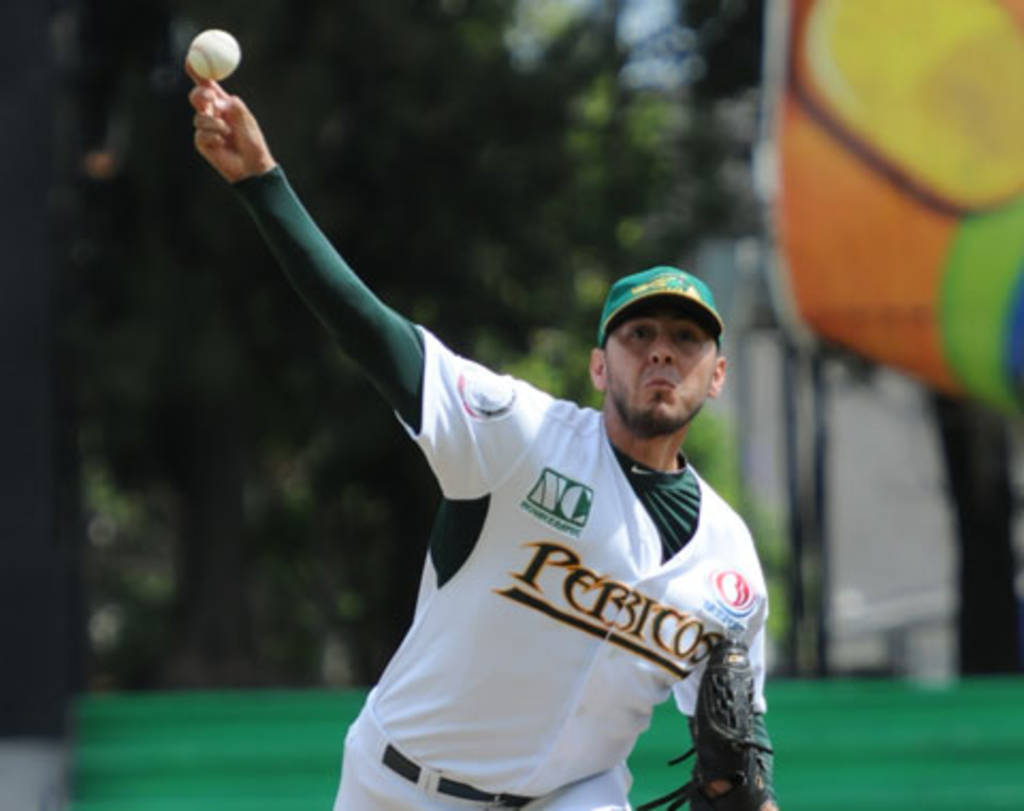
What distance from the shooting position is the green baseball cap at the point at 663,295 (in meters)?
3.83

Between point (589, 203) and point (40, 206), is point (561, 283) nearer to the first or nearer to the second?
point (589, 203)

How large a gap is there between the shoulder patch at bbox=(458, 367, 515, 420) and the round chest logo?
22.7 inches

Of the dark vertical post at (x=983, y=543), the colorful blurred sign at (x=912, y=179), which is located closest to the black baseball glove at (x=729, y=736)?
the colorful blurred sign at (x=912, y=179)

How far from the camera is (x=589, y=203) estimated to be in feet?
52.4

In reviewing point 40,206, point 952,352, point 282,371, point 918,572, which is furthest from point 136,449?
point 918,572

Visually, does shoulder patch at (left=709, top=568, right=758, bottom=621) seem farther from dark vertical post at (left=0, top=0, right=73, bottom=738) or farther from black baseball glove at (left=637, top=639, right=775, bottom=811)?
dark vertical post at (left=0, top=0, right=73, bottom=738)

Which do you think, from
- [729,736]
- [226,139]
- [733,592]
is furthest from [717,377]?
[226,139]

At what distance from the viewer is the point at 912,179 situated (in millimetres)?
10797

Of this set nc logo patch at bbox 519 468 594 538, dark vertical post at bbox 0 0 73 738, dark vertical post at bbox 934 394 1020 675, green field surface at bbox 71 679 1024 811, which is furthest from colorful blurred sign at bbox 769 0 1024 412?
nc logo patch at bbox 519 468 594 538

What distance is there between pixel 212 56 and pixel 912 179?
25.8 ft

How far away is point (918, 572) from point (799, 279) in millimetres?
18762

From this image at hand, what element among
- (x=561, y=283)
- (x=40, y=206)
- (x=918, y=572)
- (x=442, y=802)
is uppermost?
(x=918, y=572)

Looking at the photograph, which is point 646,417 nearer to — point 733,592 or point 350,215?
point 733,592

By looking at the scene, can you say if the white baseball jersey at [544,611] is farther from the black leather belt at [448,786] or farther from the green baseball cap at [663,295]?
the green baseball cap at [663,295]
